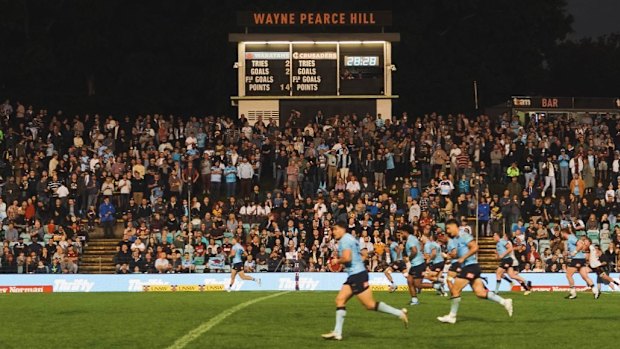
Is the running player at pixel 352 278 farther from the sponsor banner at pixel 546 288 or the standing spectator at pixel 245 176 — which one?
the standing spectator at pixel 245 176

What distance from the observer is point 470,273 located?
21547 millimetres

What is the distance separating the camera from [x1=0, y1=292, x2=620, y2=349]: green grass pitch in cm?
1855

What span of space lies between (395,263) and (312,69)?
55.8 ft

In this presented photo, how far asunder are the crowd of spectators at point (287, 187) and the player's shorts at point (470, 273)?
1322 centimetres

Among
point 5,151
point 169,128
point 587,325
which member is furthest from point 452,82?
point 587,325

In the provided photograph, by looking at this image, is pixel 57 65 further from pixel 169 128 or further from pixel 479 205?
pixel 479 205

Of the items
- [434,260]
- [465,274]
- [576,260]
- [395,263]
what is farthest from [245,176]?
[465,274]

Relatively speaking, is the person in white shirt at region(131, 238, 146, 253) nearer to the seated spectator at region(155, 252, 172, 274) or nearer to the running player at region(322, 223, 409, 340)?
the seated spectator at region(155, 252, 172, 274)

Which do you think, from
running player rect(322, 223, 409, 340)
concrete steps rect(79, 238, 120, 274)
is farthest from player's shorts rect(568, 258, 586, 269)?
concrete steps rect(79, 238, 120, 274)

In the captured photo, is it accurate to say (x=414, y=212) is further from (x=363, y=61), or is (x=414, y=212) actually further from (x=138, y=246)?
(x=363, y=61)

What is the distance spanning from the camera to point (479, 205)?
3938 cm

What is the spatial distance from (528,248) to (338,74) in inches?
538

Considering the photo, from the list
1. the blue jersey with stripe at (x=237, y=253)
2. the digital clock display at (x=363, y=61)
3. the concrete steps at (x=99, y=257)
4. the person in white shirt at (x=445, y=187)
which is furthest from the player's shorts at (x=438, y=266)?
the digital clock display at (x=363, y=61)

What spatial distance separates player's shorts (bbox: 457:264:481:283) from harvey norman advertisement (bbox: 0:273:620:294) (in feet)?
45.2
